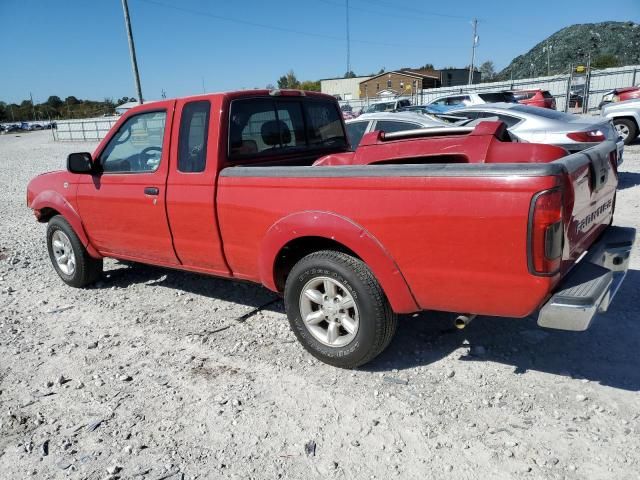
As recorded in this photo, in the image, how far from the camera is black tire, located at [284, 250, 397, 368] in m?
3.10

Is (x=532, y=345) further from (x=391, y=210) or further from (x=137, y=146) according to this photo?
(x=137, y=146)

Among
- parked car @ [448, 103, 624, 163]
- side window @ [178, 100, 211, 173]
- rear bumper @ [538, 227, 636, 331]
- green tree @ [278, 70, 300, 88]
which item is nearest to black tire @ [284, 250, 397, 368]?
rear bumper @ [538, 227, 636, 331]

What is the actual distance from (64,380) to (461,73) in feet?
281

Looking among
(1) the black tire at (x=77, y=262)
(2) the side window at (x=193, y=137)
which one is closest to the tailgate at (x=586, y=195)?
(2) the side window at (x=193, y=137)

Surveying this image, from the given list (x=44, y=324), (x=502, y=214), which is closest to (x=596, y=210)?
(x=502, y=214)

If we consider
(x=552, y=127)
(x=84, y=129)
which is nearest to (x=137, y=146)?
(x=552, y=127)

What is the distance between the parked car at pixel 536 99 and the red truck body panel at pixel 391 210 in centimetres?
1855

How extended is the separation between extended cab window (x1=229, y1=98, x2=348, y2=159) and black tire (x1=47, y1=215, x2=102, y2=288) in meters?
2.38

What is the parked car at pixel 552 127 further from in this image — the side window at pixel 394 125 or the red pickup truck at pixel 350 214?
the red pickup truck at pixel 350 214

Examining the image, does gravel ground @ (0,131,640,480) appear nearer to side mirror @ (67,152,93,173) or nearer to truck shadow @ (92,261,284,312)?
truck shadow @ (92,261,284,312)

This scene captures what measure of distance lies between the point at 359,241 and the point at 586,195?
4.34 ft

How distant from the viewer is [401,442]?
2.70 metres

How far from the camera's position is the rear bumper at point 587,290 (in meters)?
2.53

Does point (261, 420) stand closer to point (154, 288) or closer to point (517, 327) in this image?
point (517, 327)
